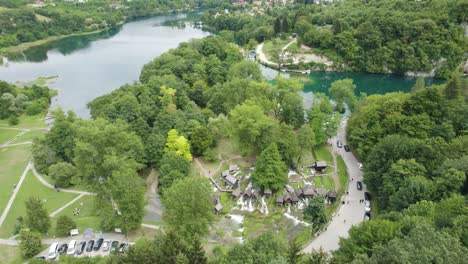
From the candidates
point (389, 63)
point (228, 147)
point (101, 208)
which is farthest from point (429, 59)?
point (101, 208)

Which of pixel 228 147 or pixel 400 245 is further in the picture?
pixel 228 147

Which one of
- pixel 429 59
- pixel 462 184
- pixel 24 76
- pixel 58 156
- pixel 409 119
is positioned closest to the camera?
pixel 462 184

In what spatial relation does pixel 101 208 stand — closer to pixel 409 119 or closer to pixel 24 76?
pixel 409 119

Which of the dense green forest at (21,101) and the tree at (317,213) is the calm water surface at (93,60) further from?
the tree at (317,213)

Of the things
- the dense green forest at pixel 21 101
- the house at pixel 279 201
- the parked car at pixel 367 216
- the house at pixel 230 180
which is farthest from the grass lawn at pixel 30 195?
the parked car at pixel 367 216

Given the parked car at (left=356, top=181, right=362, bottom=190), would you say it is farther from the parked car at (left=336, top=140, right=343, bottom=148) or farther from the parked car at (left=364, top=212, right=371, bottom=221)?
the parked car at (left=336, top=140, right=343, bottom=148)

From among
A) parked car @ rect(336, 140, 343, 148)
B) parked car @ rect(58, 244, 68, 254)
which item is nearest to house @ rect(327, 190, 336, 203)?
parked car @ rect(336, 140, 343, 148)

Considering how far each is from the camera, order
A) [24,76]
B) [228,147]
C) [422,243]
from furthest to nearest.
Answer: [24,76] → [228,147] → [422,243]
